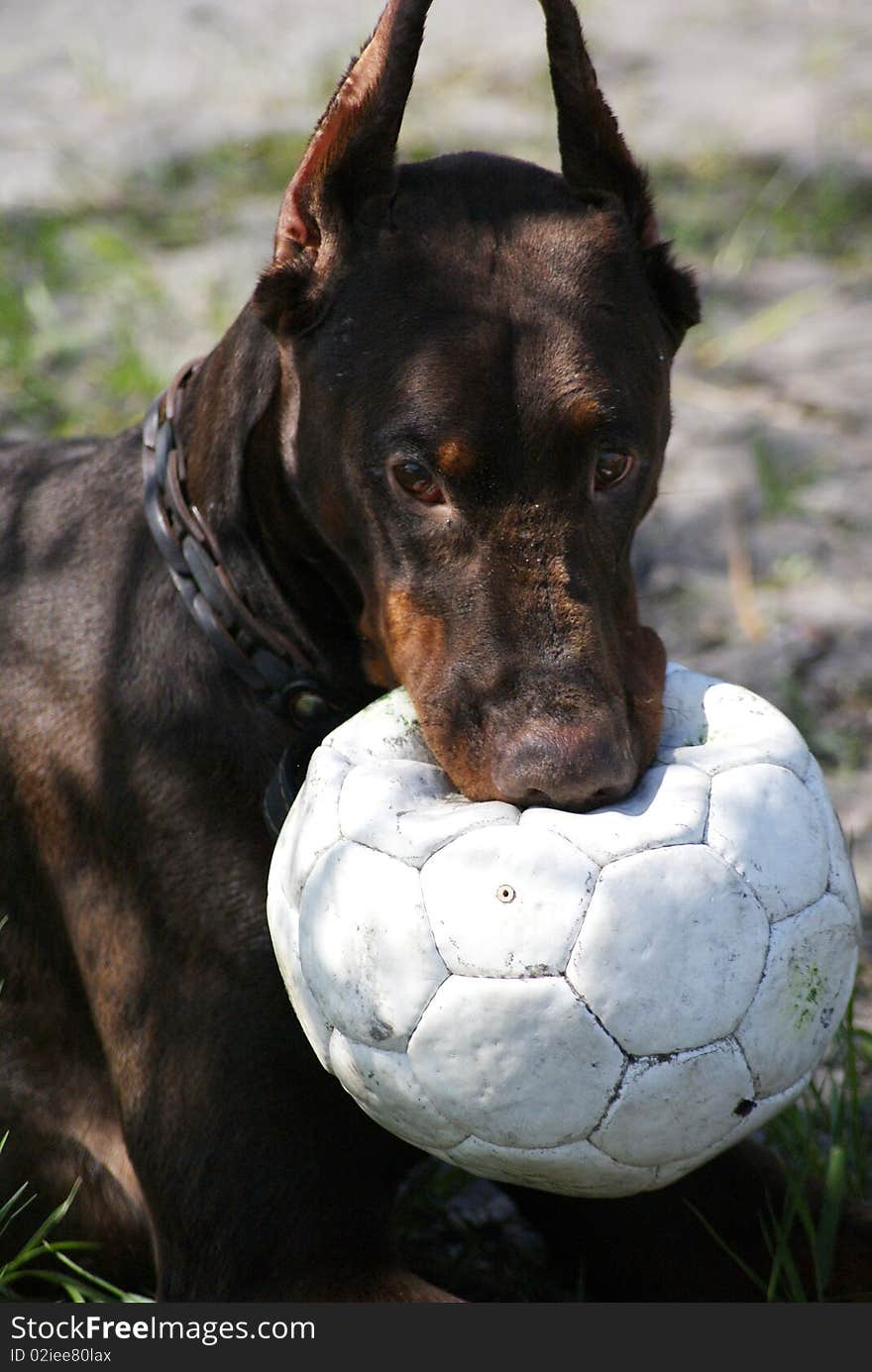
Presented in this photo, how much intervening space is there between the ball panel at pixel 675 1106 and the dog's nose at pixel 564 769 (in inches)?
13.6

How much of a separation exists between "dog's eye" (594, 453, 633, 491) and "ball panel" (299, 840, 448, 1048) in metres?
0.71

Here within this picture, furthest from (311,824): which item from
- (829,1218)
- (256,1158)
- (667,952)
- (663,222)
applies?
(663,222)

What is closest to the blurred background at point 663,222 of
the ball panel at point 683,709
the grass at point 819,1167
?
the grass at point 819,1167

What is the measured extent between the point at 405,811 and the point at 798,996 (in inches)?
21.1

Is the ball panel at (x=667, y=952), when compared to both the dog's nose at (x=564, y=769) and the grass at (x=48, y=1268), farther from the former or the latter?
the grass at (x=48, y=1268)

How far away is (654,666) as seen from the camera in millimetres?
2549

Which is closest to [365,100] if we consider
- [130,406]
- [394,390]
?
[394,390]

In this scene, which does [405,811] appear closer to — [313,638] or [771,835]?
[771,835]

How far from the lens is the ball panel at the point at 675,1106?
207cm

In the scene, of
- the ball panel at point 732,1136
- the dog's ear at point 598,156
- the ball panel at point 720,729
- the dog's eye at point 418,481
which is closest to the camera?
the ball panel at point 732,1136

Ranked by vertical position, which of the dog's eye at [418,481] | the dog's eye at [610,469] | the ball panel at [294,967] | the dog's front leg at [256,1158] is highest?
the dog's eye at [418,481]

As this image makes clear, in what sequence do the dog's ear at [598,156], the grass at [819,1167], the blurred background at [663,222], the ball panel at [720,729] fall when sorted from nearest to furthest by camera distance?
the ball panel at [720,729], the dog's ear at [598,156], the grass at [819,1167], the blurred background at [663,222]

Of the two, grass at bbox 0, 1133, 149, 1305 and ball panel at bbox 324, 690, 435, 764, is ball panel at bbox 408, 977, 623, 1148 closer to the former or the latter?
ball panel at bbox 324, 690, 435, 764

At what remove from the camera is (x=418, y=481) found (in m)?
2.52
